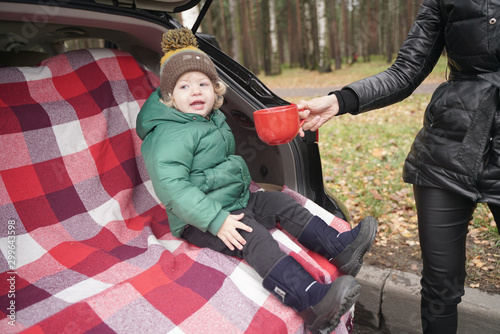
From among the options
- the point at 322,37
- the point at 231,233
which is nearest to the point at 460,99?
the point at 231,233

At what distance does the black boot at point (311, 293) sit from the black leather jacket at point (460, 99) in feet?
1.90

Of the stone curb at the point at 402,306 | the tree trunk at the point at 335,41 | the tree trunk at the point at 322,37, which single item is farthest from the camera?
the tree trunk at the point at 335,41

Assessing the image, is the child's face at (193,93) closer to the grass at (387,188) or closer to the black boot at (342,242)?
the black boot at (342,242)

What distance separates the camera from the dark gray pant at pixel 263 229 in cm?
165

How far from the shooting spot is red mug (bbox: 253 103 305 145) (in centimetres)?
158

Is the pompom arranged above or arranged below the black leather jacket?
above

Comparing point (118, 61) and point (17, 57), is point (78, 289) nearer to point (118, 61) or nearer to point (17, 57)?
point (118, 61)

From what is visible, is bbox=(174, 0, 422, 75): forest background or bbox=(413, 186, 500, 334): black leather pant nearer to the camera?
bbox=(413, 186, 500, 334): black leather pant

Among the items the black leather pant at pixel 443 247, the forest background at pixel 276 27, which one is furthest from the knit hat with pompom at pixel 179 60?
the forest background at pixel 276 27

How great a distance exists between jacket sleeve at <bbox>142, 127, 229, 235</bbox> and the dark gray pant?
0.15 meters

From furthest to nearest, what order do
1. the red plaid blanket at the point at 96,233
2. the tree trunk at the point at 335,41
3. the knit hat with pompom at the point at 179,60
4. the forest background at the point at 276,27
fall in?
the tree trunk at the point at 335,41
the forest background at the point at 276,27
the knit hat with pompom at the point at 179,60
the red plaid blanket at the point at 96,233

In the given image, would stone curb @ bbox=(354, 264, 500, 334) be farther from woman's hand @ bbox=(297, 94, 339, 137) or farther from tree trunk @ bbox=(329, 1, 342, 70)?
tree trunk @ bbox=(329, 1, 342, 70)

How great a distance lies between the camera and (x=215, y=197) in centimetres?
185

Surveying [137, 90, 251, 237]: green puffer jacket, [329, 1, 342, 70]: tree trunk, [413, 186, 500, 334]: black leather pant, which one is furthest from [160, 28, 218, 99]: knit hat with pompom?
[329, 1, 342, 70]: tree trunk
